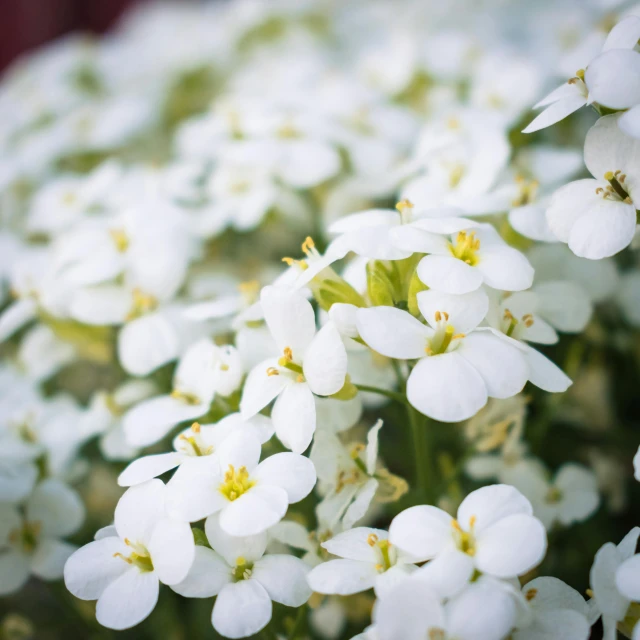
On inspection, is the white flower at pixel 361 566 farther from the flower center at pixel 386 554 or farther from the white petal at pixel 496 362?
the white petal at pixel 496 362

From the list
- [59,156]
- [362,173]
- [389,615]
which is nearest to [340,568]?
[389,615]

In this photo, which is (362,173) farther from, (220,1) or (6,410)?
(220,1)

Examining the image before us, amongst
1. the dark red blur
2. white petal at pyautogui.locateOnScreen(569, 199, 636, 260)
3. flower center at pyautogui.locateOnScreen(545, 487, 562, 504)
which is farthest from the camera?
the dark red blur

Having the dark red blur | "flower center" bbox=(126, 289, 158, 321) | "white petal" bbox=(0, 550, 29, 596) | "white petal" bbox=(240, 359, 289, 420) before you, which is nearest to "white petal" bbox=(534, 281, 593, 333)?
"white petal" bbox=(240, 359, 289, 420)

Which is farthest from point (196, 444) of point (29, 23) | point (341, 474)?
point (29, 23)

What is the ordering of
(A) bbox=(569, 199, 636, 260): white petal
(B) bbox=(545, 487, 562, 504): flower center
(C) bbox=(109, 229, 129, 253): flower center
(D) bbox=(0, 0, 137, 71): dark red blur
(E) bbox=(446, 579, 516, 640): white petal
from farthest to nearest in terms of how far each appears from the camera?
1. (D) bbox=(0, 0, 137, 71): dark red blur
2. (C) bbox=(109, 229, 129, 253): flower center
3. (B) bbox=(545, 487, 562, 504): flower center
4. (A) bbox=(569, 199, 636, 260): white petal
5. (E) bbox=(446, 579, 516, 640): white petal

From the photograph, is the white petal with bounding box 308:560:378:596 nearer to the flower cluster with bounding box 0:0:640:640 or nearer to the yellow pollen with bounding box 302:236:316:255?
the flower cluster with bounding box 0:0:640:640
